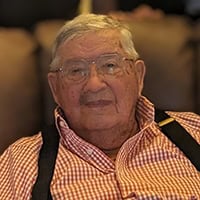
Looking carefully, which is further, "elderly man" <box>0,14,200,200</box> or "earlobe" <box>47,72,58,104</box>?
"earlobe" <box>47,72,58,104</box>

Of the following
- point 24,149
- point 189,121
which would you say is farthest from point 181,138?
point 24,149

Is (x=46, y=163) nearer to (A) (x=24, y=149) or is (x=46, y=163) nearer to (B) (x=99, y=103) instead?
(A) (x=24, y=149)

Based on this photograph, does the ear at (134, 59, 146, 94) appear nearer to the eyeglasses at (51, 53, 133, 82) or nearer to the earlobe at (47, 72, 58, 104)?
the eyeglasses at (51, 53, 133, 82)

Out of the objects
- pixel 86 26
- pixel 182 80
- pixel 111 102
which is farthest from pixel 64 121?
pixel 182 80

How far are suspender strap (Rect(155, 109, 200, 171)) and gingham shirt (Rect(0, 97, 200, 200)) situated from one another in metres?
0.01

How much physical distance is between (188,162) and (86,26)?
46 centimetres

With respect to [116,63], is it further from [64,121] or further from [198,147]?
[198,147]

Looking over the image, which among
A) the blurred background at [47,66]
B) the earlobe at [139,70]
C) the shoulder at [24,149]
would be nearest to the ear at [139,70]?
the earlobe at [139,70]

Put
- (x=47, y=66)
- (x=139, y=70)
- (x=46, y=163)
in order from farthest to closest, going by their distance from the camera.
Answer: (x=47, y=66) → (x=139, y=70) → (x=46, y=163)

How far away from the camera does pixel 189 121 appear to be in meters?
1.74

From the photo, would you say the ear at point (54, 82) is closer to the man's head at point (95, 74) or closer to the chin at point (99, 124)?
the man's head at point (95, 74)

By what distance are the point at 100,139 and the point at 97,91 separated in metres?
0.15

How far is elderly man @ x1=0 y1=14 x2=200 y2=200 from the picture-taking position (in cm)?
151

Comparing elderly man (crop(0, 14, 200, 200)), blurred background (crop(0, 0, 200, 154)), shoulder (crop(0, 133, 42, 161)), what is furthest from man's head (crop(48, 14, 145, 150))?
blurred background (crop(0, 0, 200, 154))
